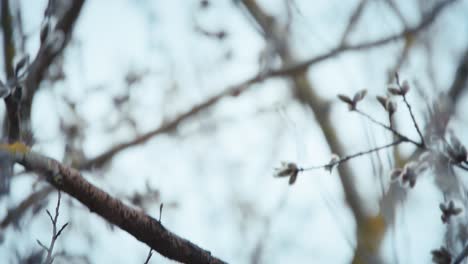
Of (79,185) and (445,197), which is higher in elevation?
(445,197)

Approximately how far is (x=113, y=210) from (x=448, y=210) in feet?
3.01

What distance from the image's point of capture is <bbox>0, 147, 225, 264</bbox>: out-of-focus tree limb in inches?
46.6

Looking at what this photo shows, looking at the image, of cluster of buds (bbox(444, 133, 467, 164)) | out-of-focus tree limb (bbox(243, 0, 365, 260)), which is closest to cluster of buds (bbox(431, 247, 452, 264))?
cluster of buds (bbox(444, 133, 467, 164))

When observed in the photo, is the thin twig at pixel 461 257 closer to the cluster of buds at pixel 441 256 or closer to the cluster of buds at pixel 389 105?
the cluster of buds at pixel 441 256

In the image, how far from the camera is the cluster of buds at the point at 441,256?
128 cm

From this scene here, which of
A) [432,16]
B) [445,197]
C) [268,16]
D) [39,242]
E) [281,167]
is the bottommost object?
[39,242]

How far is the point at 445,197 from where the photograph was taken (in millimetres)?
1457

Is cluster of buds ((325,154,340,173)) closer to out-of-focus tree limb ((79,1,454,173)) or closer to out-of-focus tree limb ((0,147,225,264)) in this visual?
out-of-focus tree limb ((0,147,225,264))

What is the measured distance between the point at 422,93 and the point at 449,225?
16.3 inches

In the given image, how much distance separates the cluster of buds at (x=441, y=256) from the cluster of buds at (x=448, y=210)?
127 millimetres

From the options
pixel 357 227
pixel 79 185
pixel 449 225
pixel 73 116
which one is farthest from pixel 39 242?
pixel 357 227

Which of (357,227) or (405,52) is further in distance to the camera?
(357,227)

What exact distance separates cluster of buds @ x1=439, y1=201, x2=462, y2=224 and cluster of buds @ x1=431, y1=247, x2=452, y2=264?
127mm

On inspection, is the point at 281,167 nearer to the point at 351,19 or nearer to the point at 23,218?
the point at 23,218
